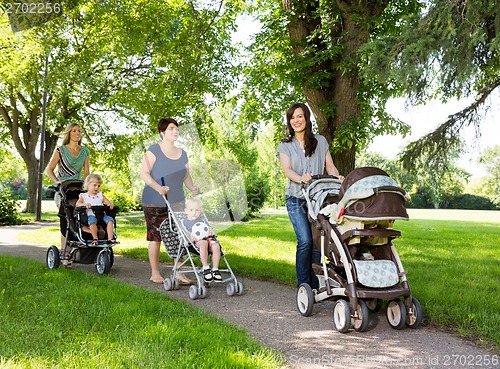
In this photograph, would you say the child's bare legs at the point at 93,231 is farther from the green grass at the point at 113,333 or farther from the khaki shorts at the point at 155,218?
the green grass at the point at 113,333

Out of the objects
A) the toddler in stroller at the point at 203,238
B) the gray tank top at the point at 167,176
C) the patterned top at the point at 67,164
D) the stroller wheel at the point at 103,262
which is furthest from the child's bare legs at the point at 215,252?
the patterned top at the point at 67,164

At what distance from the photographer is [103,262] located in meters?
6.86

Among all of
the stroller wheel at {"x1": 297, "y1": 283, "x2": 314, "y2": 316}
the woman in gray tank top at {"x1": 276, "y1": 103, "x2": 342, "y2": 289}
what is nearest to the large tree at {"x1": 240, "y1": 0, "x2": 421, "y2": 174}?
the woman in gray tank top at {"x1": 276, "y1": 103, "x2": 342, "y2": 289}

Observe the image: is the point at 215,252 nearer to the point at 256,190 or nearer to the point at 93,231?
the point at 93,231

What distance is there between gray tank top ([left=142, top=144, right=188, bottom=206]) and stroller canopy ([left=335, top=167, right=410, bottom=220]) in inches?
Result: 99.1

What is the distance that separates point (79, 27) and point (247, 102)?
515 cm

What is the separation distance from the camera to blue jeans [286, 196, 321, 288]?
5348mm

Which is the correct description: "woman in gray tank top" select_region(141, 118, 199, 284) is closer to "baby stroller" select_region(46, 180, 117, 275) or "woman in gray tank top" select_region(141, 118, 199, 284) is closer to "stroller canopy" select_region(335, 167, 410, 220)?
"baby stroller" select_region(46, 180, 117, 275)

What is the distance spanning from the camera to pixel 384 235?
428 centimetres

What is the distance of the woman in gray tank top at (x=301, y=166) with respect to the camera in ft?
17.6

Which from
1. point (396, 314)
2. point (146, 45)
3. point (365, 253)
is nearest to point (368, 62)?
point (365, 253)

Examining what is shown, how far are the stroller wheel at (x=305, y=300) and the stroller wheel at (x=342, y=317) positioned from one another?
0.40m

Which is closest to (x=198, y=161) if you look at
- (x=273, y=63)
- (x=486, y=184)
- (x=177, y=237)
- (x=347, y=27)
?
(x=273, y=63)

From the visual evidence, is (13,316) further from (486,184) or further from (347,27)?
(486,184)
